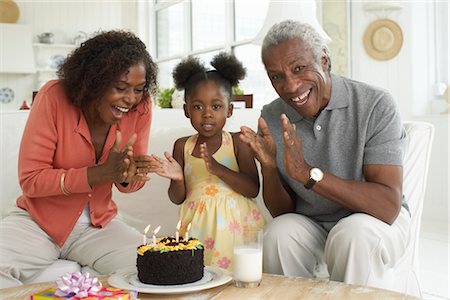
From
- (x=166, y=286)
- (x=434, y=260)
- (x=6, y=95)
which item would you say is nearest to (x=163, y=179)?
(x=166, y=286)

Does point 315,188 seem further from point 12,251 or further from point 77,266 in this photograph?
point 12,251

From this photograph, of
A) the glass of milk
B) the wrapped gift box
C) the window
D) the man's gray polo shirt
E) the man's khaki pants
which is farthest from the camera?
the window

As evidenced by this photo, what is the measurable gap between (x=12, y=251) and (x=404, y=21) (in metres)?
3.99

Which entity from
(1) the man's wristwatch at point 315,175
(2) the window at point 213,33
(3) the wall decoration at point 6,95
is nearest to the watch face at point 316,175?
(1) the man's wristwatch at point 315,175

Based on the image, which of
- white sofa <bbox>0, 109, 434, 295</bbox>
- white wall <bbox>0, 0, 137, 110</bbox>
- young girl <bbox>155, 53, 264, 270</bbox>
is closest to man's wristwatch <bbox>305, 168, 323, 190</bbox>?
young girl <bbox>155, 53, 264, 270</bbox>

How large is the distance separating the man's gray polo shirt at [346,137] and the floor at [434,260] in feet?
4.21

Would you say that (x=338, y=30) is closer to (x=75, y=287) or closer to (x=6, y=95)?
(x=75, y=287)

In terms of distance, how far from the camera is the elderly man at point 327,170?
5.81ft

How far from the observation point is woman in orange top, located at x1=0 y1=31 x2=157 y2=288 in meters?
1.96

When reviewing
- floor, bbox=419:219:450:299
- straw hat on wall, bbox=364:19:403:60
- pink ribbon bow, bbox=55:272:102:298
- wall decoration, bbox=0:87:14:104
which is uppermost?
straw hat on wall, bbox=364:19:403:60

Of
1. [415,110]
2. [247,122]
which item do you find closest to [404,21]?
[415,110]

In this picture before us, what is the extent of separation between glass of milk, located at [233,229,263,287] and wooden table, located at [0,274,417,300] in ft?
0.07

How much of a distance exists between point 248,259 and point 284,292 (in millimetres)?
124

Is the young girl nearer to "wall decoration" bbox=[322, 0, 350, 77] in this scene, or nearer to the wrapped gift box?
the wrapped gift box
